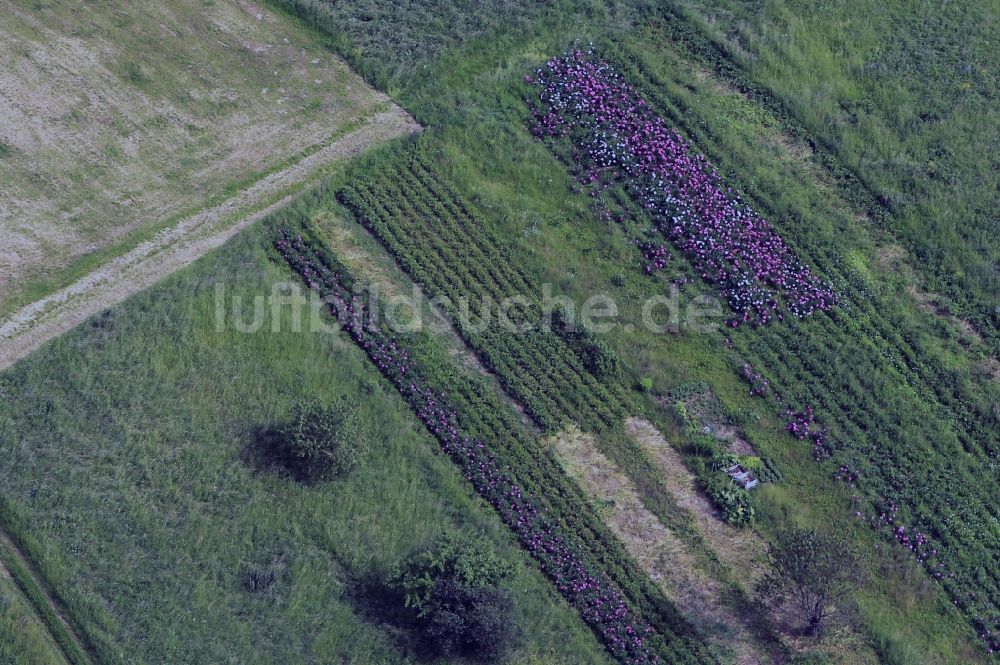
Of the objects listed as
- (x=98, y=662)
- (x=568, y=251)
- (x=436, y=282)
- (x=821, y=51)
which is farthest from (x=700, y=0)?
(x=98, y=662)

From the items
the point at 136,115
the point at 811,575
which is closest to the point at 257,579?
the point at 811,575

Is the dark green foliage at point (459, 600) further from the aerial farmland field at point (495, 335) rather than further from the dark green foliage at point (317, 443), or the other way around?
the dark green foliage at point (317, 443)

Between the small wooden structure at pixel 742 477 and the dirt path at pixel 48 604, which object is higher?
the small wooden structure at pixel 742 477

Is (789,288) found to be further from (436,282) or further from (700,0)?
(700,0)

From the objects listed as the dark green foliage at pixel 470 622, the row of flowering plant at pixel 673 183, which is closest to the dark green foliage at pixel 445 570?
the dark green foliage at pixel 470 622

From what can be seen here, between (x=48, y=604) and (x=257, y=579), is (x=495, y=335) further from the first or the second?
(x=48, y=604)

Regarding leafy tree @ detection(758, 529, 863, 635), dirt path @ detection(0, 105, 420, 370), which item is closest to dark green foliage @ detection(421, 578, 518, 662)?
leafy tree @ detection(758, 529, 863, 635)
